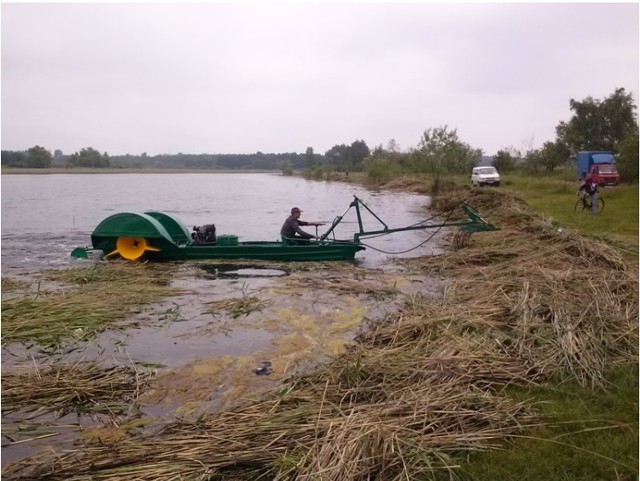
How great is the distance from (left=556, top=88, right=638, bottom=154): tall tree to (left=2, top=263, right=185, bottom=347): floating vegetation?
4708 centimetres

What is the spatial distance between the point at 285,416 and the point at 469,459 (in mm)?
1559

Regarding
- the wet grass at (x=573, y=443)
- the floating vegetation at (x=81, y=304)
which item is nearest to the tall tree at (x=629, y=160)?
the floating vegetation at (x=81, y=304)

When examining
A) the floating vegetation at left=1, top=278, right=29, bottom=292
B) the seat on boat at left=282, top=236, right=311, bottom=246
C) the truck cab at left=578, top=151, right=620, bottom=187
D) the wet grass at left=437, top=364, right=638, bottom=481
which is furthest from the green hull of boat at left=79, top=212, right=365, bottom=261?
the truck cab at left=578, top=151, right=620, bottom=187

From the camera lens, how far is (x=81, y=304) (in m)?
8.55

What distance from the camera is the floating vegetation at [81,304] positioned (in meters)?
7.24

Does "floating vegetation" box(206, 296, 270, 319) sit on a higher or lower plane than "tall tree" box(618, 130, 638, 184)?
lower

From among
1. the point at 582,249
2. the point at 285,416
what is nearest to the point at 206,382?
the point at 285,416

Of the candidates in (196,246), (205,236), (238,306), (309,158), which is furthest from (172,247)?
(309,158)

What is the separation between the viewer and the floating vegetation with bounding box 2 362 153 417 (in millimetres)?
5188

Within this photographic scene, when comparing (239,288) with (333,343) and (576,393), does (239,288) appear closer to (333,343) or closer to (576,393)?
(333,343)

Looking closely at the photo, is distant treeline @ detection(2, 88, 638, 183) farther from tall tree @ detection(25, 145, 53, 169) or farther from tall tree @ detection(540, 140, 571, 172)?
tall tree @ detection(25, 145, 53, 169)

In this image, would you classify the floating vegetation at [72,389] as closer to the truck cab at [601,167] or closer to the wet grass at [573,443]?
the wet grass at [573,443]

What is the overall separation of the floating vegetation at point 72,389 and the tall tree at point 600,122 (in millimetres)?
50060

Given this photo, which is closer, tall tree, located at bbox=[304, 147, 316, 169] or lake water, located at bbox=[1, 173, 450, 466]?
lake water, located at bbox=[1, 173, 450, 466]
